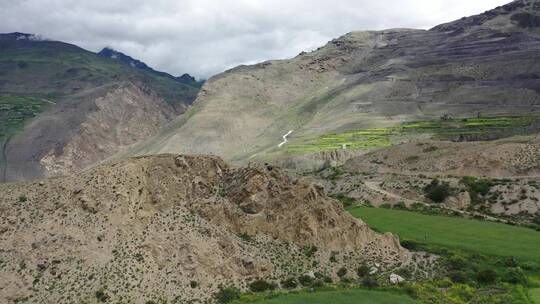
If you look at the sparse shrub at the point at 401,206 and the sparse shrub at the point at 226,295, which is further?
the sparse shrub at the point at 401,206

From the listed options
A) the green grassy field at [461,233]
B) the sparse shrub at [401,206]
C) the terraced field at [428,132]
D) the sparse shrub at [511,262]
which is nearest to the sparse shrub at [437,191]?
the sparse shrub at [401,206]

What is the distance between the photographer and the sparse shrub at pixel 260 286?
45.0 m

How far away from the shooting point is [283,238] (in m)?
51.3

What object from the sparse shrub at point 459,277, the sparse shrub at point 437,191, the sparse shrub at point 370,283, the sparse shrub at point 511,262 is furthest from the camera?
the sparse shrub at point 437,191

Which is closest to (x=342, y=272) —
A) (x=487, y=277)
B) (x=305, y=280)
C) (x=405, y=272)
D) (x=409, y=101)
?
(x=305, y=280)

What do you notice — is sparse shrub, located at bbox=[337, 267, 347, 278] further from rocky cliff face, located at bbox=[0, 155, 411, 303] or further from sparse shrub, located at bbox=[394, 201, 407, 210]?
sparse shrub, located at bbox=[394, 201, 407, 210]

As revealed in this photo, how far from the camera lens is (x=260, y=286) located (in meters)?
45.1

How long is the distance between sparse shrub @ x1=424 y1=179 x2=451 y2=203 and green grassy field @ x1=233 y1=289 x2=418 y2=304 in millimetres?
36996

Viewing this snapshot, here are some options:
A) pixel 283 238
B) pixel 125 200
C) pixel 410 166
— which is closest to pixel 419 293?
pixel 283 238

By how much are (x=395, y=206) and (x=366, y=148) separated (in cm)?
4433

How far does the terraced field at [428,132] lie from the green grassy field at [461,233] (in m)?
51.2

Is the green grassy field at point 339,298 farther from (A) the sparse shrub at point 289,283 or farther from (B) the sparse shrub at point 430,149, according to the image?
(B) the sparse shrub at point 430,149

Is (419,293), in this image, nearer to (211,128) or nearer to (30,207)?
(30,207)

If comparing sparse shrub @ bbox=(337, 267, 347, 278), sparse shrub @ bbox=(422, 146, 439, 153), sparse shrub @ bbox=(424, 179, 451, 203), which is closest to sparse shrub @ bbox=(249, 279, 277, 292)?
sparse shrub @ bbox=(337, 267, 347, 278)
